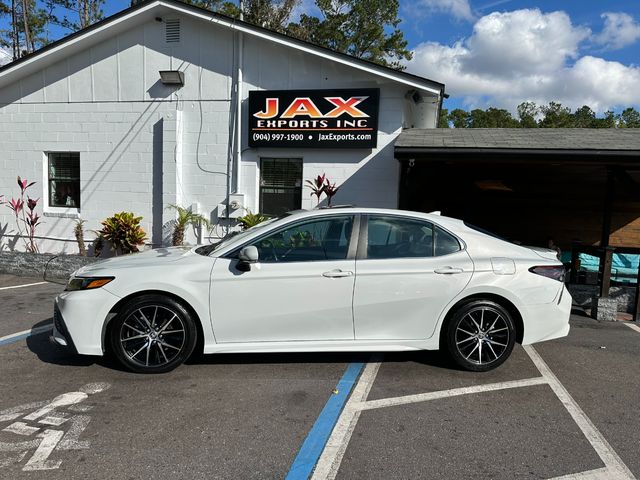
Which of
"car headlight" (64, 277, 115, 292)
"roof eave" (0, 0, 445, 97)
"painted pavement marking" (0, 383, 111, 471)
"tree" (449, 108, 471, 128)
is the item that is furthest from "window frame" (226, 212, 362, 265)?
"tree" (449, 108, 471, 128)

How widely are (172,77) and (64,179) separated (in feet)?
12.0

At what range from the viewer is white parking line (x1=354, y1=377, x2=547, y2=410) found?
3.65 metres

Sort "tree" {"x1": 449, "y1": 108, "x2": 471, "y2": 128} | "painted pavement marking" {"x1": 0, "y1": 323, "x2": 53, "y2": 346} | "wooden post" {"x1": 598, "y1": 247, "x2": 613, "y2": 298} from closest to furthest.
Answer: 1. "painted pavement marking" {"x1": 0, "y1": 323, "x2": 53, "y2": 346}
2. "wooden post" {"x1": 598, "y1": 247, "x2": 613, "y2": 298}
3. "tree" {"x1": 449, "y1": 108, "x2": 471, "y2": 128}

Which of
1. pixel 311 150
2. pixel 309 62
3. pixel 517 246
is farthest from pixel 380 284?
pixel 309 62

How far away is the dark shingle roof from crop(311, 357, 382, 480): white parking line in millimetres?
4338

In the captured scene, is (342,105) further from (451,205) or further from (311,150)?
(451,205)

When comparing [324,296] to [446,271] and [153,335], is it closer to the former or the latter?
[446,271]

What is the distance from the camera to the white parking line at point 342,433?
2.77m

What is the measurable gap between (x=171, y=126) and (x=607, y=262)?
8.39 meters

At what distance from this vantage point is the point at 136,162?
1000 centimetres

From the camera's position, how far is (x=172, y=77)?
376 inches

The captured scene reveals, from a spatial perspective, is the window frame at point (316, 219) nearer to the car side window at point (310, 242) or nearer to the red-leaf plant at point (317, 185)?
the car side window at point (310, 242)

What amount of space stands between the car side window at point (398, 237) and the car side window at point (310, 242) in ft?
0.77

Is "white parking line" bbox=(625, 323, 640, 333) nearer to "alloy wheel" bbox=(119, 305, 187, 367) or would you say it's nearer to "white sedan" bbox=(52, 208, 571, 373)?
"white sedan" bbox=(52, 208, 571, 373)
